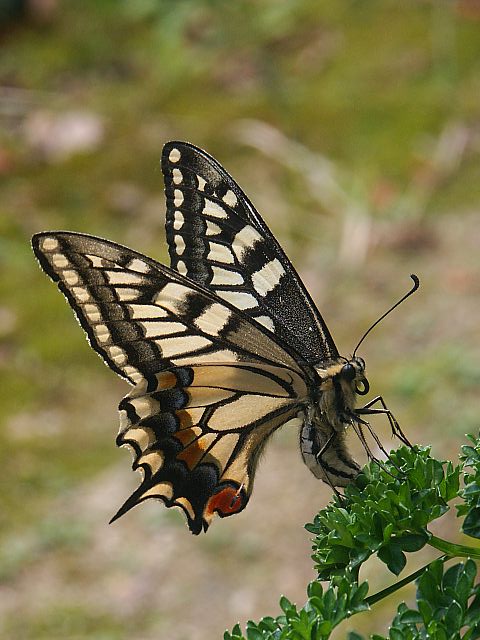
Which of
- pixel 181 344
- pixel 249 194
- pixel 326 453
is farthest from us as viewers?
pixel 249 194

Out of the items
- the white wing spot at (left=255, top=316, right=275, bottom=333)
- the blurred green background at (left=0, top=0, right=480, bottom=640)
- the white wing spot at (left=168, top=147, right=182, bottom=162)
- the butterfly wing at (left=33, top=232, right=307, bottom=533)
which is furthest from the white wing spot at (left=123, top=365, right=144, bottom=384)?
the blurred green background at (left=0, top=0, right=480, bottom=640)

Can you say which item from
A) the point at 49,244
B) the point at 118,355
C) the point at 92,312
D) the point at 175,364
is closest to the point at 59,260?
the point at 49,244

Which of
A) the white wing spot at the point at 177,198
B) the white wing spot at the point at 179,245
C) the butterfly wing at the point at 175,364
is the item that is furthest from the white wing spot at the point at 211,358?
the white wing spot at the point at 177,198

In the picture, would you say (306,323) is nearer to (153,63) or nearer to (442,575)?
(442,575)

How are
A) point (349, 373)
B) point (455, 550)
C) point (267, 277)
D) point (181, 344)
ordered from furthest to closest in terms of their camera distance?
point (267, 277)
point (181, 344)
point (349, 373)
point (455, 550)

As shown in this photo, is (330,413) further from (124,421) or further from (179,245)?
(179,245)

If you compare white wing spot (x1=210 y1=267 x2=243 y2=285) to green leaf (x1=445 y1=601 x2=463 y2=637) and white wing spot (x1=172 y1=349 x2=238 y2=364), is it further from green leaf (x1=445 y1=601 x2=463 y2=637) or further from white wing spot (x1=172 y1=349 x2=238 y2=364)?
green leaf (x1=445 y1=601 x2=463 y2=637)

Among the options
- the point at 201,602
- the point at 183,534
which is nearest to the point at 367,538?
the point at 201,602
